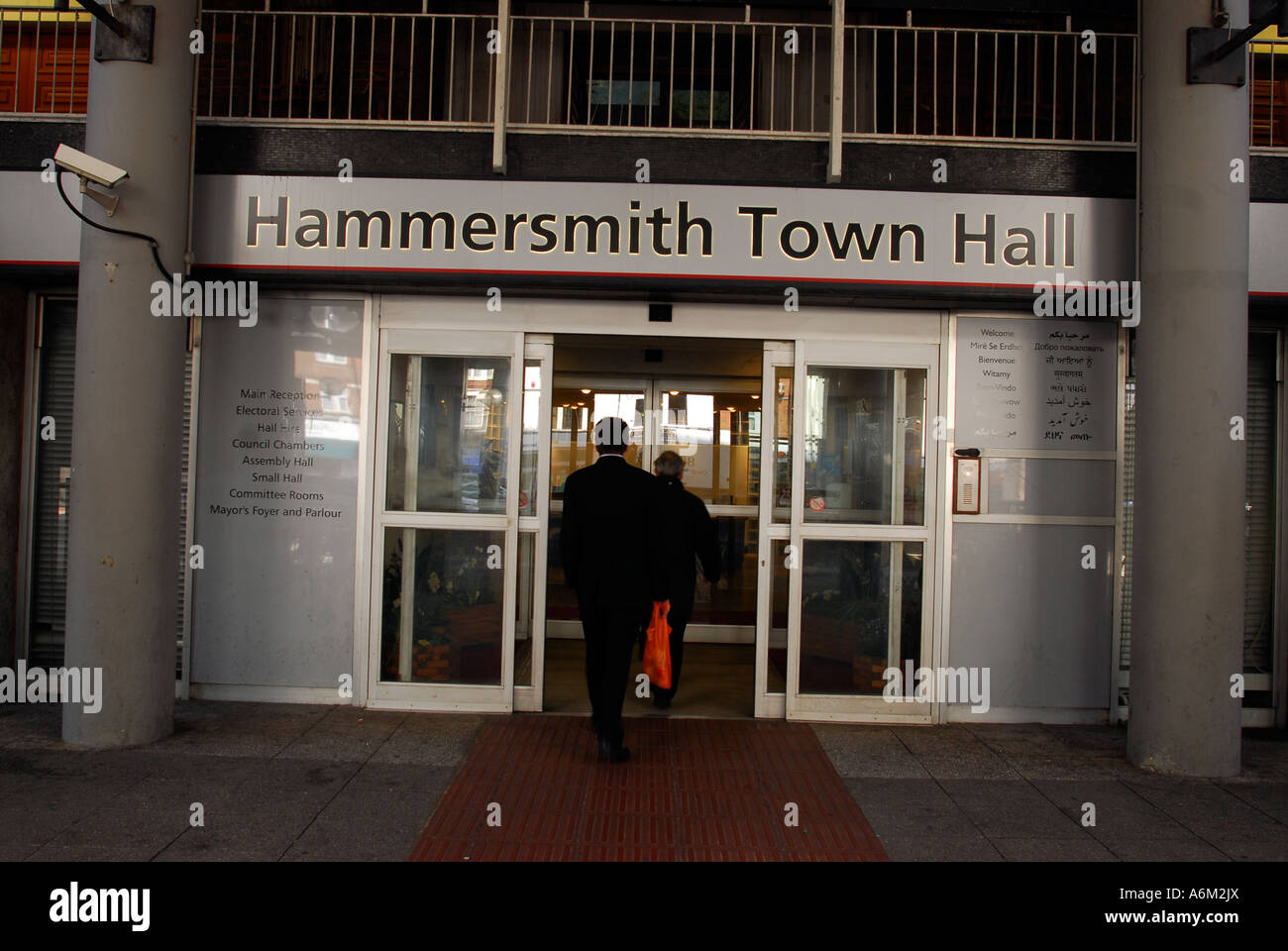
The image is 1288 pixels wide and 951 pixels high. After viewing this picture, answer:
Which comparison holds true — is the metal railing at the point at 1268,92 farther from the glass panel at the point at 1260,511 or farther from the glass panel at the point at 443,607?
the glass panel at the point at 443,607

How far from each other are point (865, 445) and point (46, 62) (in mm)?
6288

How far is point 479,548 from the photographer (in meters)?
6.06

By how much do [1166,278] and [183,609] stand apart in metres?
6.33

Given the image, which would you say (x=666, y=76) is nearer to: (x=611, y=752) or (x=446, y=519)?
(x=446, y=519)

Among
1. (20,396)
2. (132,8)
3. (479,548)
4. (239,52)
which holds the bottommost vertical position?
(479,548)

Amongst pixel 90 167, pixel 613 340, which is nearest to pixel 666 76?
pixel 613 340

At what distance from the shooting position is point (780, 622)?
6703mm

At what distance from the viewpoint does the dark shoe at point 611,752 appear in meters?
5.14

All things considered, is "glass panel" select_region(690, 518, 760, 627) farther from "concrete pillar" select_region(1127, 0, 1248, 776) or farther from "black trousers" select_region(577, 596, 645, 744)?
"concrete pillar" select_region(1127, 0, 1248, 776)

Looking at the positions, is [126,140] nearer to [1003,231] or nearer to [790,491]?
[790,491]

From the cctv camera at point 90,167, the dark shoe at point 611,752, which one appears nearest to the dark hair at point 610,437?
the dark shoe at point 611,752

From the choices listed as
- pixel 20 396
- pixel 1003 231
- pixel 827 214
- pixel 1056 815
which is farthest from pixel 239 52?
pixel 1056 815

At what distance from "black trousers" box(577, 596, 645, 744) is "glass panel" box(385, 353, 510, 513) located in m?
1.27

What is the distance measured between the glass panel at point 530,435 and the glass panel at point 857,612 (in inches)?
73.2
